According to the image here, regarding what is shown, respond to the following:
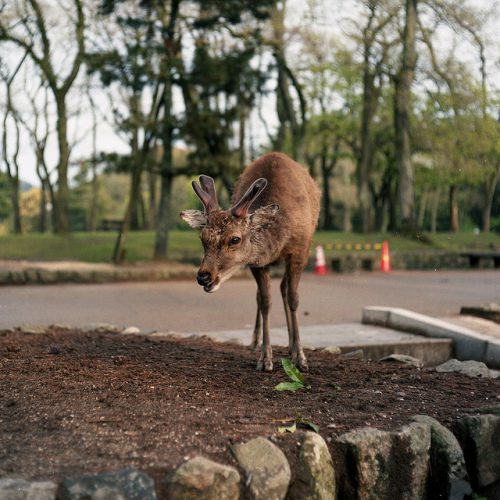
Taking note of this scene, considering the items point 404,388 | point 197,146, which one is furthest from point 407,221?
point 404,388

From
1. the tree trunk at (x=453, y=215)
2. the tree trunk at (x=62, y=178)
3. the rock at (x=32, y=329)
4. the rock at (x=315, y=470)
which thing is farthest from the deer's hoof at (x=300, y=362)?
the tree trunk at (x=453, y=215)

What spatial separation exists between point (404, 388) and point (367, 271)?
18.6 metres

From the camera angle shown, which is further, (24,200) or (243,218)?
(24,200)

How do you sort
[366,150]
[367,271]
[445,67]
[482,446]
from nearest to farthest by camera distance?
1. [482,446]
2. [367,271]
3. [445,67]
4. [366,150]

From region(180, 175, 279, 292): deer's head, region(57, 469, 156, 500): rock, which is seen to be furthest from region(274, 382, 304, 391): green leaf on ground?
region(57, 469, 156, 500): rock

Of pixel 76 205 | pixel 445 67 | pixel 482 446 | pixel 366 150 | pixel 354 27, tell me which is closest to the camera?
pixel 482 446

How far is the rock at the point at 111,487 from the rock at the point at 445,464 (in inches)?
81.3

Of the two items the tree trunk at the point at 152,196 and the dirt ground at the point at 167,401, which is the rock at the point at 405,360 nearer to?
the dirt ground at the point at 167,401

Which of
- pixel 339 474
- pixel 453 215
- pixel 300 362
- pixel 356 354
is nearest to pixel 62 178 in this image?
pixel 356 354

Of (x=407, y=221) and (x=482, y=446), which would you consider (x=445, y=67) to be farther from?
Answer: (x=482, y=446)

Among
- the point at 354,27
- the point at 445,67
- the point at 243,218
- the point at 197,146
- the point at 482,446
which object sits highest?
the point at 354,27

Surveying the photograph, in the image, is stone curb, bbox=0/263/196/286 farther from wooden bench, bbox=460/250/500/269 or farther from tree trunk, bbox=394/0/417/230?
tree trunk, bbox=394/0/417/230

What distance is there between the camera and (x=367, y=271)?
2408cm

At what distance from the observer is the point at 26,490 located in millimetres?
3406
